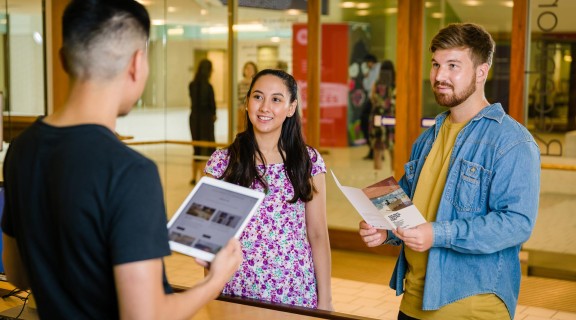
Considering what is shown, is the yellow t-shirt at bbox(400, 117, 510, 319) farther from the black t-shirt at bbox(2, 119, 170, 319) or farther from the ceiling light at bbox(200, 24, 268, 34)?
the ceiling light at bbox(200, 24, 268, 34)

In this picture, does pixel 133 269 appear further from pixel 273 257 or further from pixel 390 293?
pixel 390 293

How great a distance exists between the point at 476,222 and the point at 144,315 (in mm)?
1173

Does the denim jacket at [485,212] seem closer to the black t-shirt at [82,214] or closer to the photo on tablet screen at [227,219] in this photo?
the photo on tablet screen at [227,219]

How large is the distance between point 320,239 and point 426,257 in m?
0.54

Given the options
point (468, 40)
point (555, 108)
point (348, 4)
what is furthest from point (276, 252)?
point (348, 4)

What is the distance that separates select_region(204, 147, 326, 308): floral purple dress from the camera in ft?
9.02

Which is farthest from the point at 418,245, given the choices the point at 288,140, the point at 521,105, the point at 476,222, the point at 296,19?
the point at 296,19

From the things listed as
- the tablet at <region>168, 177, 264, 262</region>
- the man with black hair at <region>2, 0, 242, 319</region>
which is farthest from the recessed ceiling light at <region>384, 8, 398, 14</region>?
the man with black hair at <region>2, 0, 242, 319</region>

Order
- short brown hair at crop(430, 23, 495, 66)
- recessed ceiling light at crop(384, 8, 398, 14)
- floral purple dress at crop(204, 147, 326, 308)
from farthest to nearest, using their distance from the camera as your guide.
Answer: recessed ceiling light at crop(384, 8, 398, 14) < floral purple dress at crop(204, 147, 326, 308) < short brown hair at crop(430, 23, 495, 66)

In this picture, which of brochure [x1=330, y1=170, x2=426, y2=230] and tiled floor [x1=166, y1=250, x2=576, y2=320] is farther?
tiled floor [x1=166, y1=250, x2=576, y2=320]

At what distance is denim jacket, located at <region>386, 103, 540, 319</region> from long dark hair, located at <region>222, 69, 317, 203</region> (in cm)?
60

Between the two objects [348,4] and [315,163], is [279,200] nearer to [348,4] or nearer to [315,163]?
[315,163]

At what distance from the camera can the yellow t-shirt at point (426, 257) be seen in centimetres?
236

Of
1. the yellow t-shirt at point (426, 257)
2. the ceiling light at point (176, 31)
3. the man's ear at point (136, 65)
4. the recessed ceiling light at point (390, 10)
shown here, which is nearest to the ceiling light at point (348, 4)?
the recessed ceiling light at point (390, 10)
